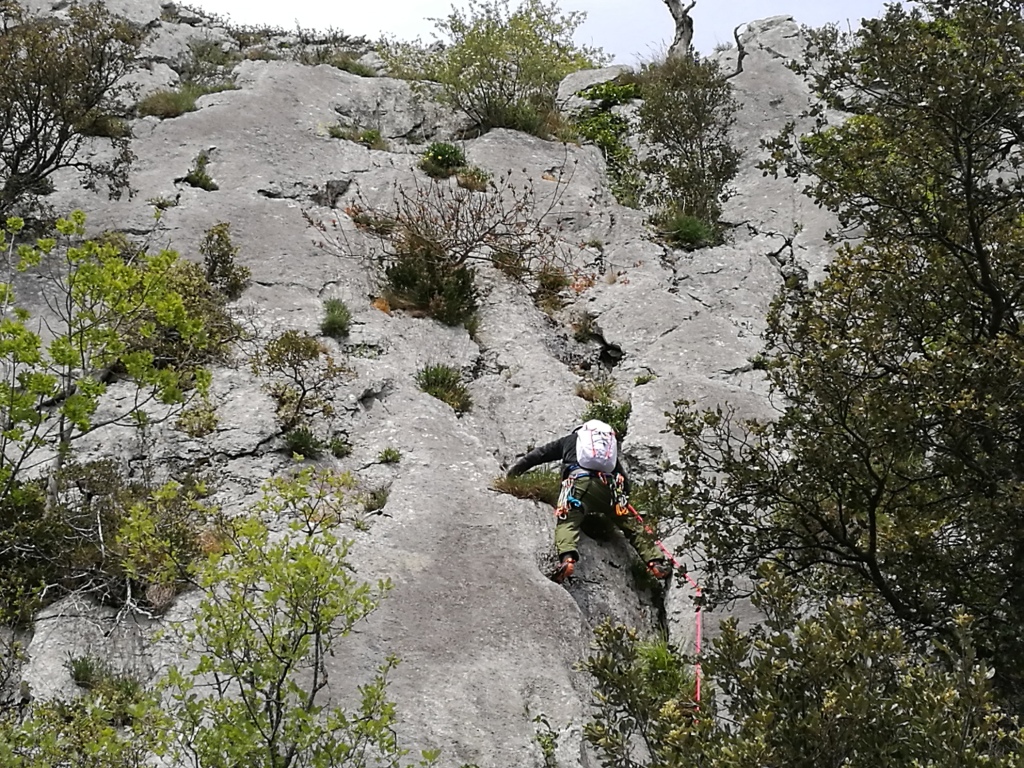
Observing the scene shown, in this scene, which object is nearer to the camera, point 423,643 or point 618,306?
point 423,643

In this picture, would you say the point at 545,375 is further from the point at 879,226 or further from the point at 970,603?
the point at 970,603

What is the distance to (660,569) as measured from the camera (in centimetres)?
860

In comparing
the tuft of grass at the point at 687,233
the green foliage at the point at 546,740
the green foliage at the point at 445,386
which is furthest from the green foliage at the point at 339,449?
the tuft of grass at the point at 687,233

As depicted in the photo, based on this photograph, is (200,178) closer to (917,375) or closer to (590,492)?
(590,492)

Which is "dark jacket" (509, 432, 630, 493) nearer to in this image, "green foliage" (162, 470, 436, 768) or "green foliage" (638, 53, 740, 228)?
"green foliage" (162, 470, 436, 768)

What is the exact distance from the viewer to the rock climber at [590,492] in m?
8.51

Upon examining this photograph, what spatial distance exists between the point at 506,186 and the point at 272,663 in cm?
1155

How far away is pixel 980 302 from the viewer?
5887 millimetres

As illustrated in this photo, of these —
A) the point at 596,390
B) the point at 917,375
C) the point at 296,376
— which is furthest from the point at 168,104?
the point at 917,375

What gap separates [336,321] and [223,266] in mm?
1861

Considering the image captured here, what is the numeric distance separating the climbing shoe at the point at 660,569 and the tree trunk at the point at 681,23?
15.7 m

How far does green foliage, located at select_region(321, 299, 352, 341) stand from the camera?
11266mm

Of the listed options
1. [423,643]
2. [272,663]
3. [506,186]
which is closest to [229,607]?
[272,663]

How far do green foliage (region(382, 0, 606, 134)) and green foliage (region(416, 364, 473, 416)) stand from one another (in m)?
7.75
